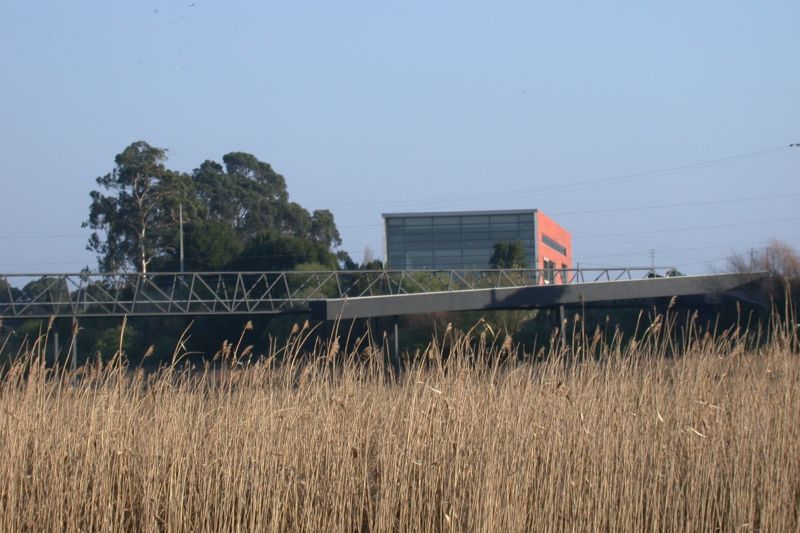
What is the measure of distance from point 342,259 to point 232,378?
182 ft

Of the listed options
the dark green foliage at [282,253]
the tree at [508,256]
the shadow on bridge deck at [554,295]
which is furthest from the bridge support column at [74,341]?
the tree at [508,256]

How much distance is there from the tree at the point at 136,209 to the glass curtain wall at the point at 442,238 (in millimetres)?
14446

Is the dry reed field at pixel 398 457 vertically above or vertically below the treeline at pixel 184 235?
below

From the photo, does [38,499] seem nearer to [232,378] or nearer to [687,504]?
[232,378]

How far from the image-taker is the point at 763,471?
23.2 feet

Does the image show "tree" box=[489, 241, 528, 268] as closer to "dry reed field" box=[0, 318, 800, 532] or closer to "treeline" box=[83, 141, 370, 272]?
"treeline" box=[83, 141, 370, 272]

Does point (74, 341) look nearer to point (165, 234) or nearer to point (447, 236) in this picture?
point (165, 234)

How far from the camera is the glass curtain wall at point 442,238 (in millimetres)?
62656

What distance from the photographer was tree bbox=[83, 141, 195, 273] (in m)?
53.7

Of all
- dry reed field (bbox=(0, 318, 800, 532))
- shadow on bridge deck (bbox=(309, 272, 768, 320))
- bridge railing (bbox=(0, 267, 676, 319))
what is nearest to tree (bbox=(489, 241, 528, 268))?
bridge railing (bbox=(0, 267, 676, 319))

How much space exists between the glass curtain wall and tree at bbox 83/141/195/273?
14446mm

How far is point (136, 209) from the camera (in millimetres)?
53906

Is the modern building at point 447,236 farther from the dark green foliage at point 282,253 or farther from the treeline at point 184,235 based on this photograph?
the dark green foliage at point 282,253

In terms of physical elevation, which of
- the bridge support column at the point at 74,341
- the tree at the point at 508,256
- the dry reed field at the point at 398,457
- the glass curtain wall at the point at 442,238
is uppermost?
the glass curtain wall at the point at 442,238
